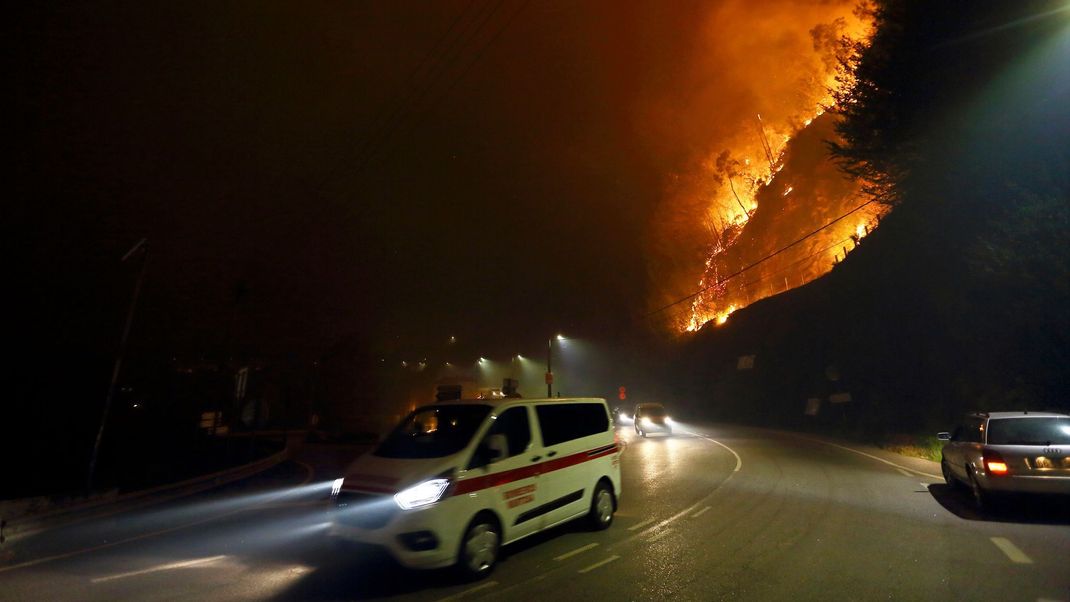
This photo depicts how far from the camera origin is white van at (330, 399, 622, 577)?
20.4 ft

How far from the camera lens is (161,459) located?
22.9 metres

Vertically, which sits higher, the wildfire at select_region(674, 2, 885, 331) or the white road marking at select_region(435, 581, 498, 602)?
the wildfire at select_region(674, 2, 885, 331)

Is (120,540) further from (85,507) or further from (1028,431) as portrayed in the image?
(1028,431)

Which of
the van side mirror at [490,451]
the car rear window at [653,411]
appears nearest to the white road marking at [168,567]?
the van side mirror at [490,451]

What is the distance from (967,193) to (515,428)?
58.6 feet

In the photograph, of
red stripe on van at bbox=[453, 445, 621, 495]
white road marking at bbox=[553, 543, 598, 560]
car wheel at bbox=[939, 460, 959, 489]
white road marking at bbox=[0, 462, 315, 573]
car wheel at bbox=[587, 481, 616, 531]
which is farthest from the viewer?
car wheel at bbox=[939, 460, 959, 489]

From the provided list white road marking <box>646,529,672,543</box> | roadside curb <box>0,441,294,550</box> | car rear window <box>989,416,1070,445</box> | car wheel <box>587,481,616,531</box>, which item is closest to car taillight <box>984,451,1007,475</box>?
car rear window <box>989,416,1070,445</box>

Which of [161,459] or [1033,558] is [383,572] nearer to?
[1033,558]

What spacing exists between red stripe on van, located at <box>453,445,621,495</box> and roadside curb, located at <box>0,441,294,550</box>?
795 cm

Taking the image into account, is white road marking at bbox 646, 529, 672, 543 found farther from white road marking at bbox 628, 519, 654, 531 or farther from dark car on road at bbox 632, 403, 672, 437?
dark car on road at bbox 632, 403, 672, 437

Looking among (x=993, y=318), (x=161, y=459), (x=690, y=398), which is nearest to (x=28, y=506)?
(x=161, y=459)

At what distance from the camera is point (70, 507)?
1213 centimetres

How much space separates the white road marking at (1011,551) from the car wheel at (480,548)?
557cm

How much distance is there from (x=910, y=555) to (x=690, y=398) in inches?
Result: 2217
